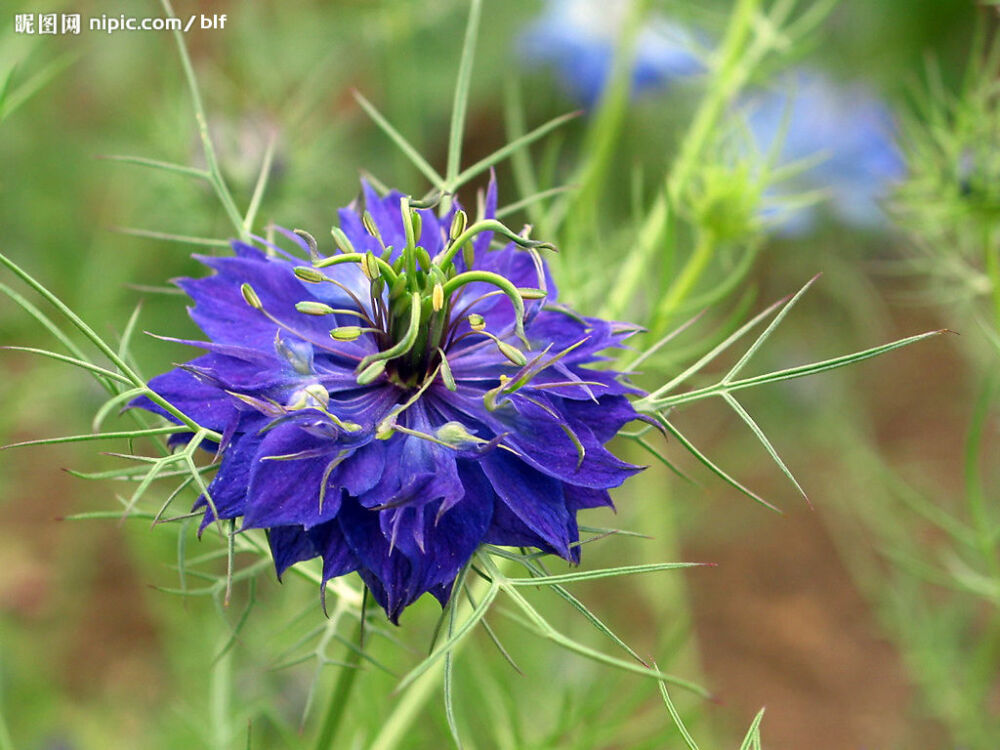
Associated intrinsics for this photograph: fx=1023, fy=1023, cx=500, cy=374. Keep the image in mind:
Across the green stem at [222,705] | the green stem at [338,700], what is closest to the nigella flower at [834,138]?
the green stem at [222,705]

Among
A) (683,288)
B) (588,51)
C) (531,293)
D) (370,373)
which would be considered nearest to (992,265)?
(683,288)

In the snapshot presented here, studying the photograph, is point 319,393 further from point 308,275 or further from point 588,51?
point 588,51

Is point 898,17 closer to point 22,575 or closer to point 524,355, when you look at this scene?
point 524,355

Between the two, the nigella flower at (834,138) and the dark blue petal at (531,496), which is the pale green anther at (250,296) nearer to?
the dark blue petal at (531,496)

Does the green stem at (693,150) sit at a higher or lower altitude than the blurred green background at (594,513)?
higher

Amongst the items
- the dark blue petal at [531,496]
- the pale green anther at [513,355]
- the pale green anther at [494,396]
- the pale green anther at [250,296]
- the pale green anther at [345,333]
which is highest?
the pale green anther at [250,296]

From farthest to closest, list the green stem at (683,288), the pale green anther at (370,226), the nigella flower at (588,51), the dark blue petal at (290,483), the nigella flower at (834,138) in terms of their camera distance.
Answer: the nigella flower at (834,138) < the nigella flower at (588,51) < the green stem at (683,288) < the pale green anther at (370,226) < the dark blue petal at (290,483)

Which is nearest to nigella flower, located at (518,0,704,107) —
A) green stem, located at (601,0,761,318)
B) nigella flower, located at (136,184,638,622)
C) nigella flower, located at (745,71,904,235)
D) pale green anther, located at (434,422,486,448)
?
nigella flower, located at (745,71,904,235)
